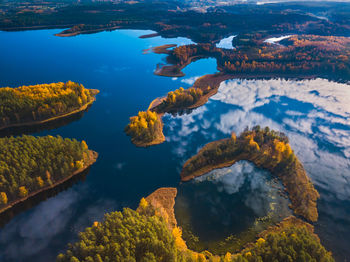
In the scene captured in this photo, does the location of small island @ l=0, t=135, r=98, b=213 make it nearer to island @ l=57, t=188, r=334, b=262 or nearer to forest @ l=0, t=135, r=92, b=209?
forest @ l=0, t=135, r=92, b=209

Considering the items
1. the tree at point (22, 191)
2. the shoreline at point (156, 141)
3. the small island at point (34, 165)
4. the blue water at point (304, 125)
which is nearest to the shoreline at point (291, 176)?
the blue water at point (304, 125)

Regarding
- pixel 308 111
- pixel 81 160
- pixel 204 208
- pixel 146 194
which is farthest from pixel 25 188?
pixel 308 111

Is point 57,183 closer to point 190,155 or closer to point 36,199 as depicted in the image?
point 36,199

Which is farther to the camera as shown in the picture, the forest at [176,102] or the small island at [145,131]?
the forest at [176,102]

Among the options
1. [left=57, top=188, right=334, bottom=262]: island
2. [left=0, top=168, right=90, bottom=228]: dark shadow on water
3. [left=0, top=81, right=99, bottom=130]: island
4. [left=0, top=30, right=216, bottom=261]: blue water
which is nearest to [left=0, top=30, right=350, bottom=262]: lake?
[left=0, top=30, right=216, bottom=261]: blue water

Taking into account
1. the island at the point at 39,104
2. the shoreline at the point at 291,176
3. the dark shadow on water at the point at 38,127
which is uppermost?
the island at the point at 39,104

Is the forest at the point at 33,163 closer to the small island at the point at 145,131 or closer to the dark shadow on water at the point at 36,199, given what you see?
the dark shadow on water at the point at 36,199

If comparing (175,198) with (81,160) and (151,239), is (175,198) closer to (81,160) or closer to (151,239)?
(151,239)

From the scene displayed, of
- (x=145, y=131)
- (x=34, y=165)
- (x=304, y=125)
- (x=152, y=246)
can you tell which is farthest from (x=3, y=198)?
(x=304, y=125)

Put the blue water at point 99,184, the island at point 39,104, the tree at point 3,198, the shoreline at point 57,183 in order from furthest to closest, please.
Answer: the island at point 39,104 → the shoreline at point 57,183 → the tree at point 3,198 → the blue water at point 99,184
